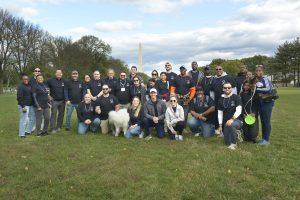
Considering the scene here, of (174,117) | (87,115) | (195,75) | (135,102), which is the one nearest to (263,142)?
(174,117)

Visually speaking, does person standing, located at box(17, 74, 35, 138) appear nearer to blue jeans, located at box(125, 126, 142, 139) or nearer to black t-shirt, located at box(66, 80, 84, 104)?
black t-shirt, located at box(66, 80, 84, 104)

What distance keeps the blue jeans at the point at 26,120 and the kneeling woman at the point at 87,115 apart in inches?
57.8

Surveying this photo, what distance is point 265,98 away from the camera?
934cm

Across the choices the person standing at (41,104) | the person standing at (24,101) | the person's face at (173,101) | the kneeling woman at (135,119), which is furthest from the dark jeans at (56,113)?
the person's face at (173,101)

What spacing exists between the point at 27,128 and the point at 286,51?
76.0 metres

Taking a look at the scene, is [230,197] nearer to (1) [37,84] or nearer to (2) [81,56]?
(1) [37,84]

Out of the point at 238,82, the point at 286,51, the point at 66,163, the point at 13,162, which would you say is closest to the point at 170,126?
the point at 238,82

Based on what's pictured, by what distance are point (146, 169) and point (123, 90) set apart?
4.93 metres

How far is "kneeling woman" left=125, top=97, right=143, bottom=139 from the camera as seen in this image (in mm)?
10875

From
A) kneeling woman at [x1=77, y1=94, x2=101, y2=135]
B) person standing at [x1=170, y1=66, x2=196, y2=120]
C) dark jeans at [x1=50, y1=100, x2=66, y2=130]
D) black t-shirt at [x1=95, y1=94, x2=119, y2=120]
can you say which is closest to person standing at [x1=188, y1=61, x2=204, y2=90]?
person standing at [x1=170, y1=66, x2=196, y2=120]

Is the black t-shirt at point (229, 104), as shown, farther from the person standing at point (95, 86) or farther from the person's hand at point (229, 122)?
the person standing at point (95, 86)

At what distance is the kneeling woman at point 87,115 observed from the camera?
11.4 metres

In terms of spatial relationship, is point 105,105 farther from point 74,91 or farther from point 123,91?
point 74,91

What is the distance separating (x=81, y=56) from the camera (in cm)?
5850
